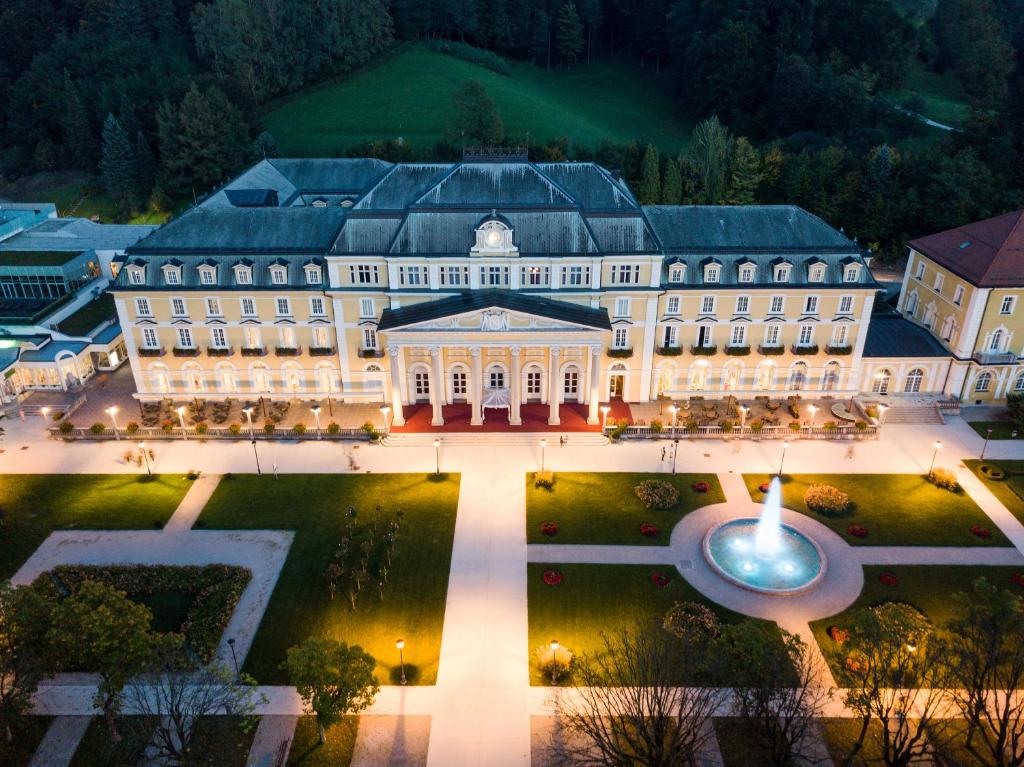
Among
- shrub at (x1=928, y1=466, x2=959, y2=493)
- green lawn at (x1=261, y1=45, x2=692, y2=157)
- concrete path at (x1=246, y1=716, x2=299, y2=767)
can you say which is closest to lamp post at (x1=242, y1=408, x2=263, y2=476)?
concrete path at (x1=246, y1=716, x2=299, y2=767)

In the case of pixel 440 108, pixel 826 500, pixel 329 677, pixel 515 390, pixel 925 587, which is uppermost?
pixel 440 108

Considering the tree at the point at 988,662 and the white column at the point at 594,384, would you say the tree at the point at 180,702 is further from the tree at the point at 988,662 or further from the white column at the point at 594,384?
the white column at the point at 594,384

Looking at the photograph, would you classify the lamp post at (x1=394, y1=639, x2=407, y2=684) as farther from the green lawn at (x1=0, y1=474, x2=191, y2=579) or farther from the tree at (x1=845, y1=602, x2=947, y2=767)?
the green lawn at (x1=0, y1=474, x2=191, y2=579)

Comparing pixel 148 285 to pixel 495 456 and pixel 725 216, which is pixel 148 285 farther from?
pixel 725 216

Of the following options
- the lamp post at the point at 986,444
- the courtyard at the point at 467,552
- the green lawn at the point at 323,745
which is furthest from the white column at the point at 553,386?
the lamp post at the point at 986,444

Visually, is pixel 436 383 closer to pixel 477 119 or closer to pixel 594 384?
pixel 594 384

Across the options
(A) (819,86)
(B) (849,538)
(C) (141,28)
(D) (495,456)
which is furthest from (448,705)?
(C) (141,28)

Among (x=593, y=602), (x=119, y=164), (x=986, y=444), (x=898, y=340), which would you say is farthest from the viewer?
(x=119, y=164)

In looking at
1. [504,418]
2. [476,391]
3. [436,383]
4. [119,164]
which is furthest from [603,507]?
[119,164]
